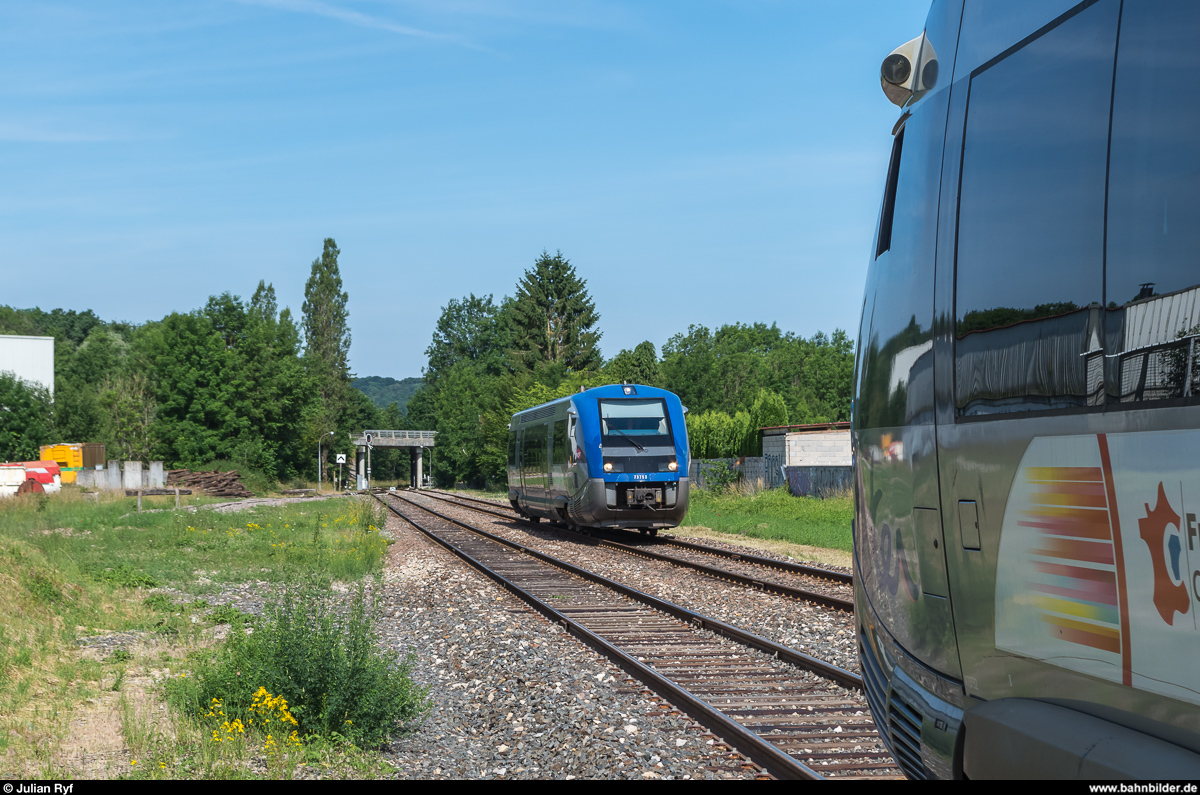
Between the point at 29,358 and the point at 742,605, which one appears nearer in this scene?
the point at 742,605

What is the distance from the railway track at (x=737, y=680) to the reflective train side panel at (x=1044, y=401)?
204cm

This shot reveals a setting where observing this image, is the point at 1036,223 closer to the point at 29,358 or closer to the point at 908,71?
the point at 908,71

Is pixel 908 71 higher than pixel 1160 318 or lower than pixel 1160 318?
higher

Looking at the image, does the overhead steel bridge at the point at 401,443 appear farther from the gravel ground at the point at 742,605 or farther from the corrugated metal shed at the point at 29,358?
the gravel ground at the point at 742,605

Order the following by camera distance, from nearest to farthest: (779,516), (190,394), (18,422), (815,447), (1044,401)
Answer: (1044,401) < (779,516) < (815,447) < (18,422) < (190,394)

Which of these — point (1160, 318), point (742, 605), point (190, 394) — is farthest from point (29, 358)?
point (1160, 318)

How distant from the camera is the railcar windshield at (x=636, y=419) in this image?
21.2m

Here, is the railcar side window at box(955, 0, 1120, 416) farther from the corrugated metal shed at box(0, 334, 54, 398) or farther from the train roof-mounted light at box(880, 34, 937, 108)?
the corrugated metal shed at box(0, 334, 54, 398)

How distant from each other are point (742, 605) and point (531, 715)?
17.0 feet

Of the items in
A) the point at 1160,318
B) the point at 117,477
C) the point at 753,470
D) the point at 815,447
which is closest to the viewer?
the point at 1160,318

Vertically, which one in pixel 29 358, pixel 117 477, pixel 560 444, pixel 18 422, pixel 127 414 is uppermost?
pixel 29 358

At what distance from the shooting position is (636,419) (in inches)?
846

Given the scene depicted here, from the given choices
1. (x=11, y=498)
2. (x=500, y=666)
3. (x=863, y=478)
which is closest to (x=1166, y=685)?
(x=863, y=478)

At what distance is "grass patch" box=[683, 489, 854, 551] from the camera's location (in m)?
21.5
